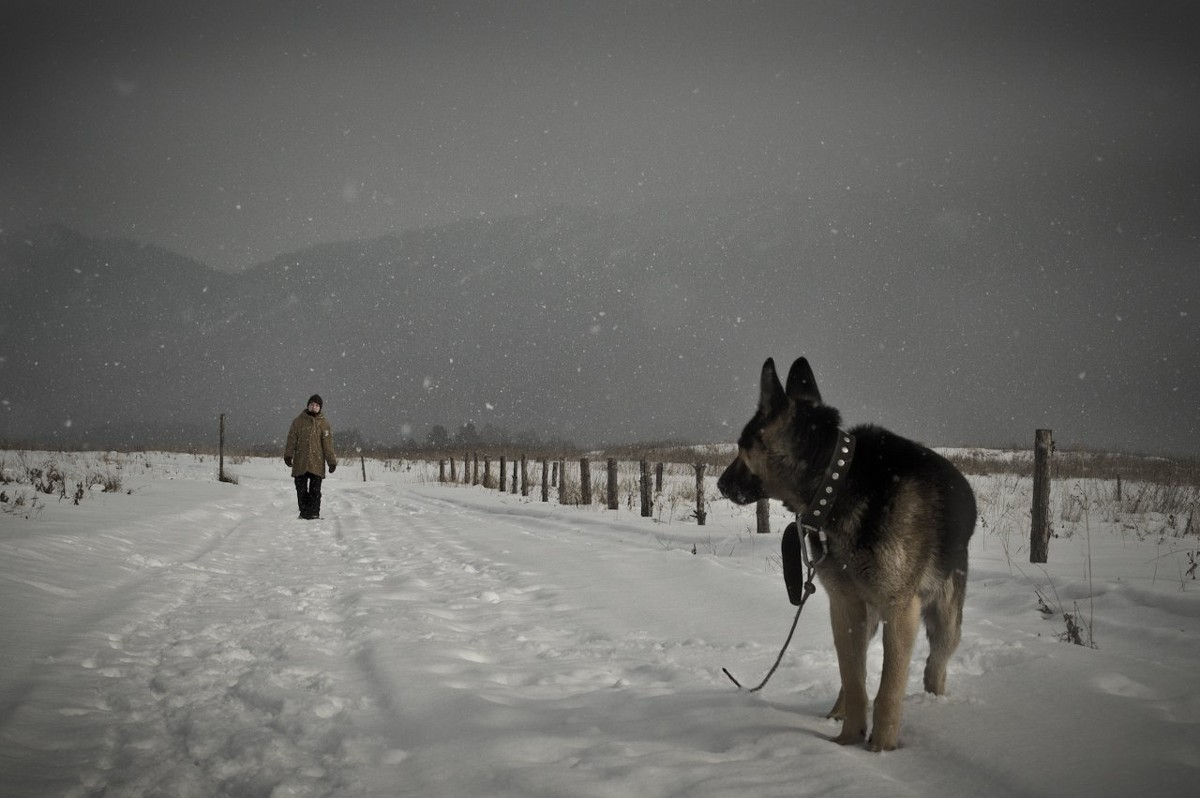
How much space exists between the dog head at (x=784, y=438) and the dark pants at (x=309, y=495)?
11568 millimetres

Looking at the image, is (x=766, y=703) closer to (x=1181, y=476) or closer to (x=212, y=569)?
(x=212, y=569)

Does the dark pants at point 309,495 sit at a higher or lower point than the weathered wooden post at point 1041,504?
lower

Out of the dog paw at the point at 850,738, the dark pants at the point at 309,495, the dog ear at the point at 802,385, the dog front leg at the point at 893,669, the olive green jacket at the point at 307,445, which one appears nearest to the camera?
the dog front leg at the point at 893,669

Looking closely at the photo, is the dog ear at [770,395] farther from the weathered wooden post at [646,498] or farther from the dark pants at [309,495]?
the dark pants at [309,495]

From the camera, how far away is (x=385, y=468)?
Answer: 45500 millimetres

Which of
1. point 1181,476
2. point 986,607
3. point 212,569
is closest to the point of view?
point 986,607

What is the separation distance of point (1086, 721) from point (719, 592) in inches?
127

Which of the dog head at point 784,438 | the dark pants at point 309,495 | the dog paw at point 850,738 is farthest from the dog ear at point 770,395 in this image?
the dark pants at point 309,495

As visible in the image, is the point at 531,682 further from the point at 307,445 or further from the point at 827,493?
the point at 307,445

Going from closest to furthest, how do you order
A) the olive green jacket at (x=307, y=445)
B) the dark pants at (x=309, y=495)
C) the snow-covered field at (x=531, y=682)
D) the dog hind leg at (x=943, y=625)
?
the snow-covered field at (x=531, y=682) → the dog hind leg at (x=943, y=625) → the olive green jacket at (x=307, y=445) → the dark pants at (x=309, y=495)

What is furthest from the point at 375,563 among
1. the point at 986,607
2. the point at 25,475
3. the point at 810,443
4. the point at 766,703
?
the point at 25,475

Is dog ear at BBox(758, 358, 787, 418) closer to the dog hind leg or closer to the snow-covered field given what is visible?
the dog hind leg

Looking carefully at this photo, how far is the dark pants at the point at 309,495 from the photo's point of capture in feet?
40.7

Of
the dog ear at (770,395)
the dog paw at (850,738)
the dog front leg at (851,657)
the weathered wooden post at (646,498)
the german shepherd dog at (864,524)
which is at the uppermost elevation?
the dog ear at (770,395)
